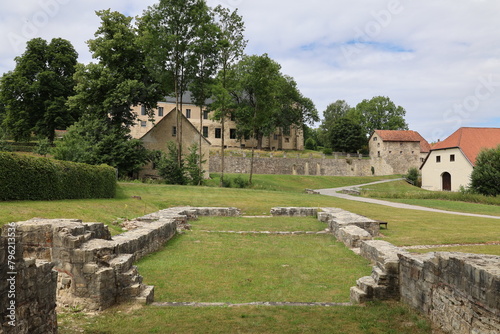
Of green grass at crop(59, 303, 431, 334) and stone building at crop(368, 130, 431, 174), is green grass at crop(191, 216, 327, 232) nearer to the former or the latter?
green grass at crop(59, 303, 431, 334)

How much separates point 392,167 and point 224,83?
1873 inches

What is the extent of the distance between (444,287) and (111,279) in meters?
6.27

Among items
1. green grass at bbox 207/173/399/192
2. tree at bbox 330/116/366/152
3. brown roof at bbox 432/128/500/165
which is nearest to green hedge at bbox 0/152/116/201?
green grass at bbox 207/173/399/192

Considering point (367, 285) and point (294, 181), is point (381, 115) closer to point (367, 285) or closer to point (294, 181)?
point (294, 181)

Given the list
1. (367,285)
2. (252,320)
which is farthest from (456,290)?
(252,320)

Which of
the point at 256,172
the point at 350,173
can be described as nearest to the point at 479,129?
the point at 350,173

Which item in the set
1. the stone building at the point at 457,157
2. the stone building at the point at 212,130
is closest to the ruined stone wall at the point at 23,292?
the stone building at the point at 457,157

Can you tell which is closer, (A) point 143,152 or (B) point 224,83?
(A) point 143,152

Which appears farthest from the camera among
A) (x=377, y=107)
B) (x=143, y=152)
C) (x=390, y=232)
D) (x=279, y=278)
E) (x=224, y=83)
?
(x=377, y=107)

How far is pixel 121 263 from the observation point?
788cm

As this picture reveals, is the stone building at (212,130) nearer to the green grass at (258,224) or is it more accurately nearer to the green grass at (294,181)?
the green grass at (294,181)

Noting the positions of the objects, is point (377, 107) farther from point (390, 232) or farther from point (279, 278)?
point (279, 278)

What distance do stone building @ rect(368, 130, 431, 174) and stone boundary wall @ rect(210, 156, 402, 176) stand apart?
2.02 ft

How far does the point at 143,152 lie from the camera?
129 ft
